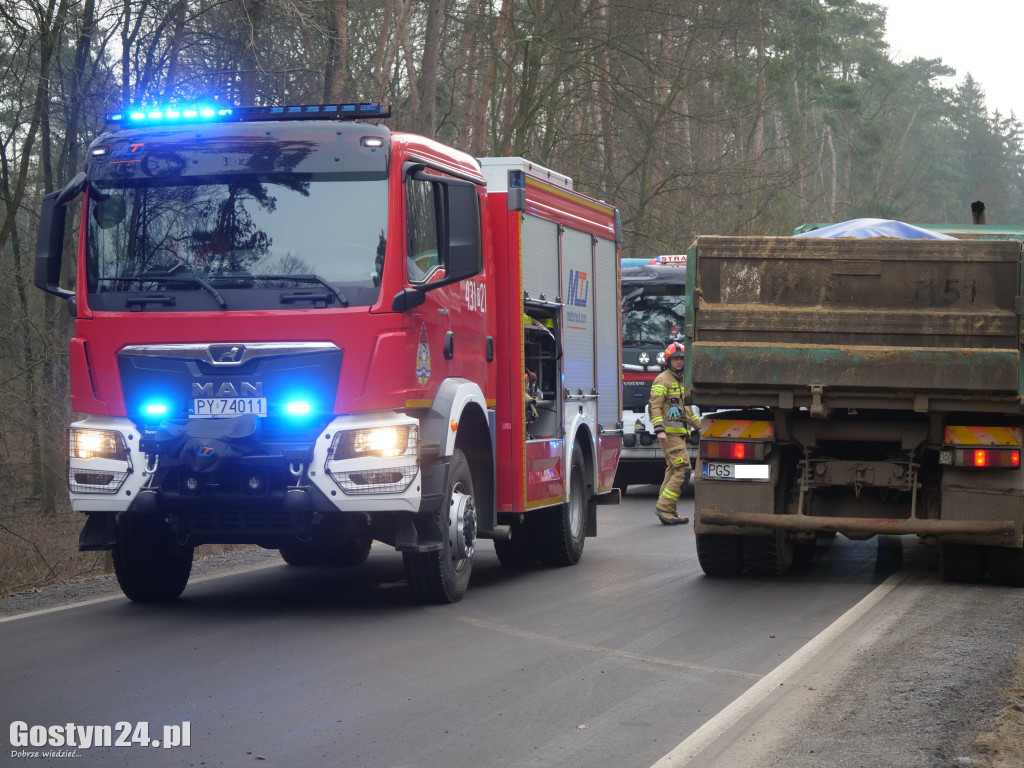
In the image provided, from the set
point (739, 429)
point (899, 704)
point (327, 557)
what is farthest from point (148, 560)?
point (899, 704)

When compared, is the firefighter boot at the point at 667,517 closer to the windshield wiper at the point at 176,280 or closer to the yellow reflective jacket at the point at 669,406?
the yellow reflective jacket at the point at 669,406

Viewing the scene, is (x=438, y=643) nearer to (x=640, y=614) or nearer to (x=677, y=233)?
(x=640, y=614)

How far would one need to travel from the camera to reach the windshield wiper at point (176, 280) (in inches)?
327

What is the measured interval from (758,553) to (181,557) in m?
4.44

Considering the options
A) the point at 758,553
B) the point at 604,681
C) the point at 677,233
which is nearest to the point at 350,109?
the point at 604,681

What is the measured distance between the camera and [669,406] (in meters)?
14.7

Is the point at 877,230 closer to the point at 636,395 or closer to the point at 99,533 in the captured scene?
the point at 636,395

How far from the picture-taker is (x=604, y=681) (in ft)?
22.2

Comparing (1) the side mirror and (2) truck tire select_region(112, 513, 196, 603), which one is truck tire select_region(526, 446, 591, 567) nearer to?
(2) truck tire select_region(112, 513, 196, 603)

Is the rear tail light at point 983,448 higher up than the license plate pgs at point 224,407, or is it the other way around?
the license plate pgs at point 224,407

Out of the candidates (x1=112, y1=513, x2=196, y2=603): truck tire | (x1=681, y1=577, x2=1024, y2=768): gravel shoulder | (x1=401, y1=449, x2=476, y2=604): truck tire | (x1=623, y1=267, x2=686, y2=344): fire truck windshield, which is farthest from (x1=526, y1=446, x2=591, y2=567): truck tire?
(x1=623, y1=267, x2=686, y2=344): fire truck windshield

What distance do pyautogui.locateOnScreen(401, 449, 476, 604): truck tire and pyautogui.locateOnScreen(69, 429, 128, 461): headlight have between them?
6.39ft

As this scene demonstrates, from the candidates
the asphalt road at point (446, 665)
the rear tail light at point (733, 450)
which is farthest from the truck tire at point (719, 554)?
the rear tail light at point (733, 450)

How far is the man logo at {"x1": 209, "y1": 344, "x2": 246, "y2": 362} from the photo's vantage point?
8.23 m
